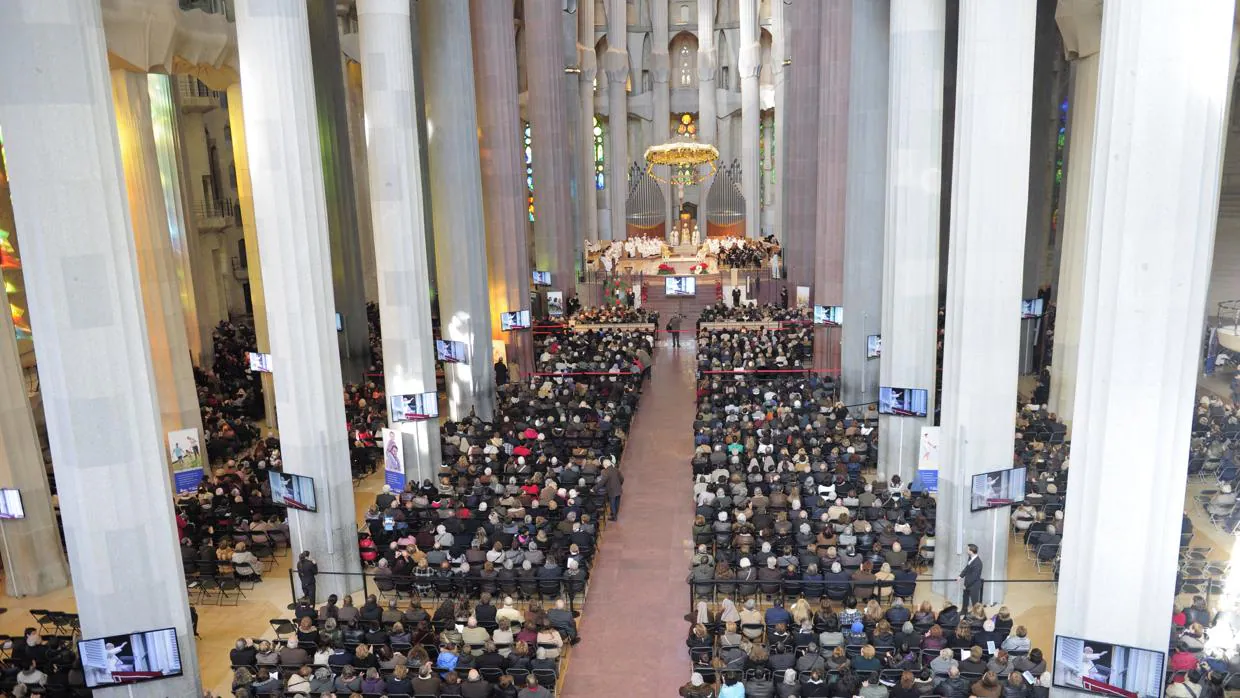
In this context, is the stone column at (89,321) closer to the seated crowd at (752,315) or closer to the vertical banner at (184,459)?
the vertical banner at (184,459)

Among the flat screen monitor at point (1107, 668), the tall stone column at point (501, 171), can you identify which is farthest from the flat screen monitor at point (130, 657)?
the tall stone column at point (501, 171)

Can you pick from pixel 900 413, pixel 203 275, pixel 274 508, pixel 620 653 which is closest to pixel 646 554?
pixel 620 653

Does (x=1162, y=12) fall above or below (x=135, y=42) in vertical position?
below

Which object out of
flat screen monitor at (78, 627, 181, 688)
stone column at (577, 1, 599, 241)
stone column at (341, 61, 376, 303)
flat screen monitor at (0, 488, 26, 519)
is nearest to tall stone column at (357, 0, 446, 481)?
flat screen monitor at (0, 488, 26, 519)

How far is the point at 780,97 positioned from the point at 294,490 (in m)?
36.9

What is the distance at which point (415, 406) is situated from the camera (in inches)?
714

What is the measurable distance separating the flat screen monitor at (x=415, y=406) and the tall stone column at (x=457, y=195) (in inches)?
205

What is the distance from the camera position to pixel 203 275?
1253 inches

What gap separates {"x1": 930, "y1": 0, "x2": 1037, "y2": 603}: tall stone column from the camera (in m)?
12.5

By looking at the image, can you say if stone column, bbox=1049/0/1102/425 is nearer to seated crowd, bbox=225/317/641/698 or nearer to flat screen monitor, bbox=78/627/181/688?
seated crowd, bbox=225/317/641/698

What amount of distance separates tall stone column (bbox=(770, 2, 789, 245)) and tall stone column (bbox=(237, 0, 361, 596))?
3050cm

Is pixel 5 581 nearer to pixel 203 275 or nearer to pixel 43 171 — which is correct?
pixel 43 171

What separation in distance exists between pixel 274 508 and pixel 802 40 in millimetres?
25823

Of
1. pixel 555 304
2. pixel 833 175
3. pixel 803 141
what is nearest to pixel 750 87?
pixel 803 141
